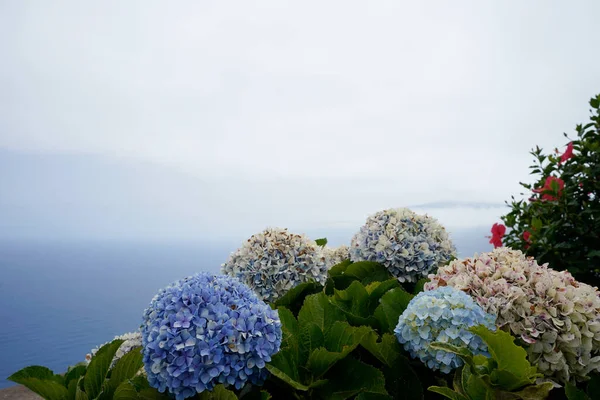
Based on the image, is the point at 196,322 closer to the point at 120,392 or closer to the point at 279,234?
the point at 120,392

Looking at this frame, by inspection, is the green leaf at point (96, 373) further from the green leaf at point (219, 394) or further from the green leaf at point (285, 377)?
the green leaf at point (285, 377)

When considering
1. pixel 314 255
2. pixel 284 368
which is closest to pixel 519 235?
pixel 314 255

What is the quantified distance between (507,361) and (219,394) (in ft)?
4.03

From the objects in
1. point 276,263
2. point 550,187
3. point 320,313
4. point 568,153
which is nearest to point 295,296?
point 276,263

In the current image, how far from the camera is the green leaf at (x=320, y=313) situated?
2.52 metres

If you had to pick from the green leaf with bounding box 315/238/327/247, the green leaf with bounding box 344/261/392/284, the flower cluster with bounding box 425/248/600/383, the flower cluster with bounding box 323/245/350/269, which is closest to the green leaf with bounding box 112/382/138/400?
the flower cluster with bounding box 425/248/600/383

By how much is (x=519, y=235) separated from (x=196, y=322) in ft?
15.4

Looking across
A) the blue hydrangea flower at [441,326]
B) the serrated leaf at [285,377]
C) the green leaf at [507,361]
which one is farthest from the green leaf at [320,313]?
the green leaf at [507,361]

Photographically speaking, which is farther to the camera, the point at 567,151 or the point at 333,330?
the point at 567,151

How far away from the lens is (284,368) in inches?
81.9

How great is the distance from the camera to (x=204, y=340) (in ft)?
6.03

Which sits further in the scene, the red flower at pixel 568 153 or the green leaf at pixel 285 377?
the red flower at pixel 568 153

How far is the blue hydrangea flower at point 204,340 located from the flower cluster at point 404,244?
6.46 feet

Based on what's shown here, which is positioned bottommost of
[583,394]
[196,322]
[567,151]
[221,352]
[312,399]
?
[583,394]
